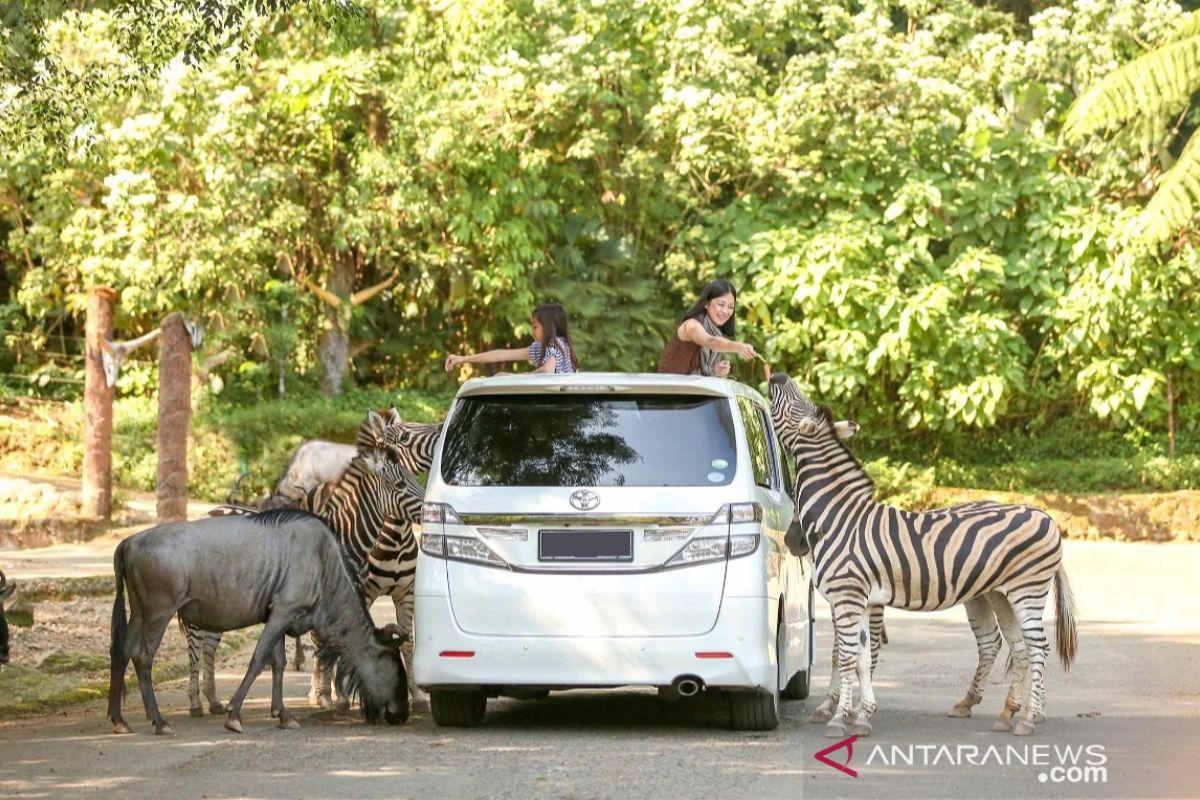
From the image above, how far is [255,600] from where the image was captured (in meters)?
10.6

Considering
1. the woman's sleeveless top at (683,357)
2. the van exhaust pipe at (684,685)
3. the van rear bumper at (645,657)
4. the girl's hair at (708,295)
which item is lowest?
the van exhaust pipe at (684,685)

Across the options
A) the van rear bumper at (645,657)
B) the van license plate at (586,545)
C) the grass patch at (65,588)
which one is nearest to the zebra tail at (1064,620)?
the van rear bumper at (645,657)

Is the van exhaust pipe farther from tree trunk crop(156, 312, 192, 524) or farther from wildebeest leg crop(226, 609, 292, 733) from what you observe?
tree trunk crop(156, 312, 192, 524)

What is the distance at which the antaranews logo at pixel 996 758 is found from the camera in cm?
905

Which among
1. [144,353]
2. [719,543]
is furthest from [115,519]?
[719,543]

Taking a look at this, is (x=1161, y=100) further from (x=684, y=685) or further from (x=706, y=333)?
(x=684, y=685)

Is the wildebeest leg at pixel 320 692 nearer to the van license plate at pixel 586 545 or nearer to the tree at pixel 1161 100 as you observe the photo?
the van license plate at pixel 586 545

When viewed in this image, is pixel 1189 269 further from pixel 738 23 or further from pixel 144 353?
pixel 144 353

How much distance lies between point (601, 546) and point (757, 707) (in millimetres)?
1296

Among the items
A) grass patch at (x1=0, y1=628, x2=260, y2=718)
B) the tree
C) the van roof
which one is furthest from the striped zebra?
the tree

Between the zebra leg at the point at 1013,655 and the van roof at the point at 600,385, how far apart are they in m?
2.34

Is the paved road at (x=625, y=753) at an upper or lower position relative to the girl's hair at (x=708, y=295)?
lower

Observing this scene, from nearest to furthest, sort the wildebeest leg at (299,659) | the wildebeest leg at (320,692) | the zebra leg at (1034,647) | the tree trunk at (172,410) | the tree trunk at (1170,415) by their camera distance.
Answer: the zebra leg at (1034,647) → the wildebeest leg at (320,692) → the wildebeest leg at (299,659) → the tree trunk at (172,410) → the tree trunk at (1170,415)

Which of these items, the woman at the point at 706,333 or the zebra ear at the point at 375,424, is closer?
the woman at the point at 706,333
